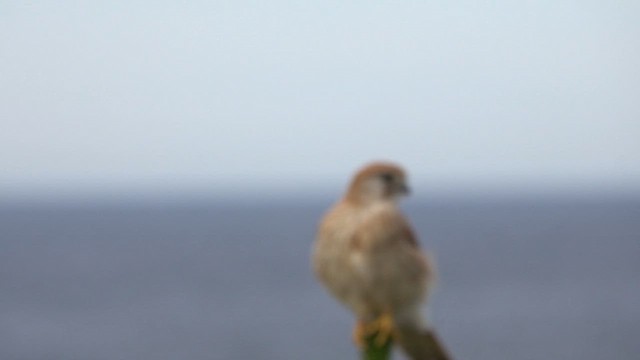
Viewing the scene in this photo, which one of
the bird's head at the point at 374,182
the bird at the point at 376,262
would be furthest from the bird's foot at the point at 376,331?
the bird's head at the point at 374,182

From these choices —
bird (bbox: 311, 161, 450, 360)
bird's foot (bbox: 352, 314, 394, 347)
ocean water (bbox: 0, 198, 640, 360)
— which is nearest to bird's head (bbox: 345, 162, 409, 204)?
bird (bbox: 311, 161, 450, 360)

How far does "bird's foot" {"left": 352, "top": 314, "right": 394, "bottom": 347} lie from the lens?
4559mm

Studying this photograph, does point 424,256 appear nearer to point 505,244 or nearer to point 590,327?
point 590,327

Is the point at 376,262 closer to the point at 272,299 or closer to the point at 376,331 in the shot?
the point at 376,331

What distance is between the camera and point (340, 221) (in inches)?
183

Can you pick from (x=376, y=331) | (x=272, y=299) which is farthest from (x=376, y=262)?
(x=272, y=299)

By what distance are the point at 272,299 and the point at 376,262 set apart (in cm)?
7506

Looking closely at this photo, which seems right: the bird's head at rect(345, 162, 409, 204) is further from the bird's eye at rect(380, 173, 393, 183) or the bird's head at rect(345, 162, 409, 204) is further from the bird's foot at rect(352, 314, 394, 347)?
the bird's foot at rect(352, 314, 394, 347)

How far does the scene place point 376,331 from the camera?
4633 millimetres

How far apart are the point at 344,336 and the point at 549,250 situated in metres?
57.3

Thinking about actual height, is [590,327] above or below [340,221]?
below

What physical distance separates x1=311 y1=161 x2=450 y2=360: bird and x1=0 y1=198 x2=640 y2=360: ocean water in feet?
76.0

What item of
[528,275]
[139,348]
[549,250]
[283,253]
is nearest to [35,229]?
[283,253]

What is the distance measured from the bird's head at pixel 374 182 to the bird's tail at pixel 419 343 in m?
0.44
